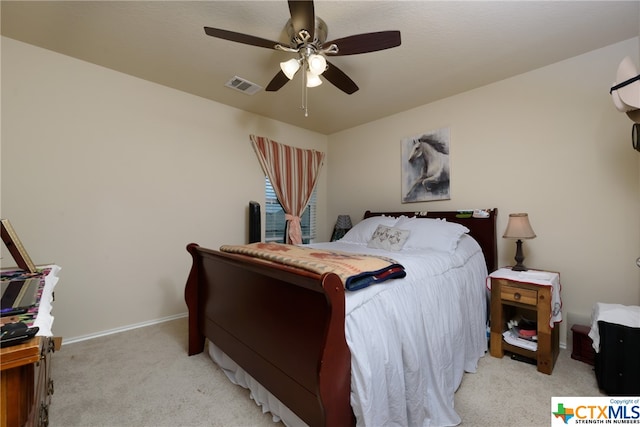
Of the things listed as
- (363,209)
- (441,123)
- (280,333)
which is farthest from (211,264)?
(441,123)

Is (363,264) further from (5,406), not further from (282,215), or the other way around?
(282,215)

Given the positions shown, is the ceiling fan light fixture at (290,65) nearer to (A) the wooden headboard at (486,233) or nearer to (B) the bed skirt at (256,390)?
(B) the bed skirt at (256,390)

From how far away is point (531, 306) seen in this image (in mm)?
2010

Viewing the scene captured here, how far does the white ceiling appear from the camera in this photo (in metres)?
1.79

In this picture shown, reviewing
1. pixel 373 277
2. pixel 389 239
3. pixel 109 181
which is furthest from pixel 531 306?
pixel 109 181

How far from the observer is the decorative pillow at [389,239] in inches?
97.9

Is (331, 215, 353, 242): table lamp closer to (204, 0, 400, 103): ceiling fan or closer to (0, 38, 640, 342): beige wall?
(0, 38, 640, 342): beige wall

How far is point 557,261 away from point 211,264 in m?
2.91

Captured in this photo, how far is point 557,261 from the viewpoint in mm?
2369

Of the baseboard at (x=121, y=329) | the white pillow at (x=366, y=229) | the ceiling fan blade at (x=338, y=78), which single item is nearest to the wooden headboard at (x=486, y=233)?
the white pillow at (x=366, y=229)

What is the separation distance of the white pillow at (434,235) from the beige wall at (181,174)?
1.93ft

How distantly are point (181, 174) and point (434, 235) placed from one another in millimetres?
2710

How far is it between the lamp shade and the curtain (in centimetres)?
245

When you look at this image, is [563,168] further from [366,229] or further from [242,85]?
[242,85]
